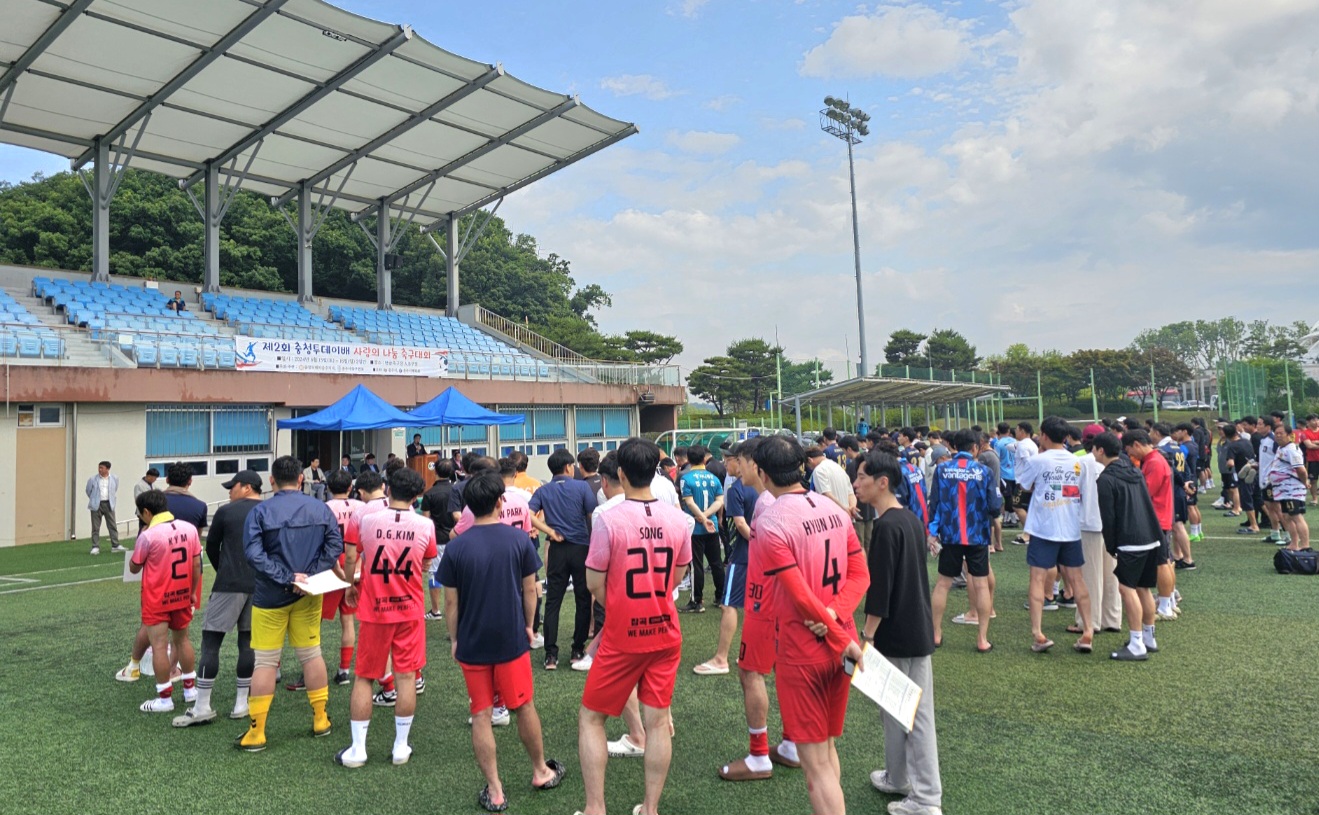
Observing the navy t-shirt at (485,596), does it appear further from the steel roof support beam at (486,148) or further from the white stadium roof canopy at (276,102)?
the steel roof support beam at (486,148)

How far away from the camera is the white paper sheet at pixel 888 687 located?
299cm

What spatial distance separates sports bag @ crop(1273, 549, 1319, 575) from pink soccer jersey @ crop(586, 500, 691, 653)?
8754 millimetres

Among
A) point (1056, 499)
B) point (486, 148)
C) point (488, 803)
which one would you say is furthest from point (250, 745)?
point (486, 148)

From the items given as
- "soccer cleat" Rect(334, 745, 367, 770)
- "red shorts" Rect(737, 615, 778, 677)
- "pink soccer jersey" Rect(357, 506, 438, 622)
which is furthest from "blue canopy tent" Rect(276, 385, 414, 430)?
"red shorts" Rect(737, 615, 778, 677)

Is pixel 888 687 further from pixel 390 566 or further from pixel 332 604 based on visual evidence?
pixel 332 604

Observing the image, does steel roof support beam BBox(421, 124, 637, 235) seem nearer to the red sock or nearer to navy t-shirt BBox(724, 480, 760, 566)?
navy t-shirt BBox(724, 480, 760, 566)

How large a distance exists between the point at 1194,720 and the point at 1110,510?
73.1 inches

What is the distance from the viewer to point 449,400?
16859 mm

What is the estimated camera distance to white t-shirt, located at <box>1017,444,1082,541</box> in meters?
6.20

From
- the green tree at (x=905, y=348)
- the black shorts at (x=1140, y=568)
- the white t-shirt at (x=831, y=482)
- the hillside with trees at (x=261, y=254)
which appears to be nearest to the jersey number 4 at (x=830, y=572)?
the white t-shirt at (x=831, y=482)

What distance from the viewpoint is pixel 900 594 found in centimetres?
A: 360

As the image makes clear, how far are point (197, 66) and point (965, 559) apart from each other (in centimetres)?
2038

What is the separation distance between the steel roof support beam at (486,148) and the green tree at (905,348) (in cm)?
4112

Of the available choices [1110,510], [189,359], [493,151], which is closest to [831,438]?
[1110,510]
